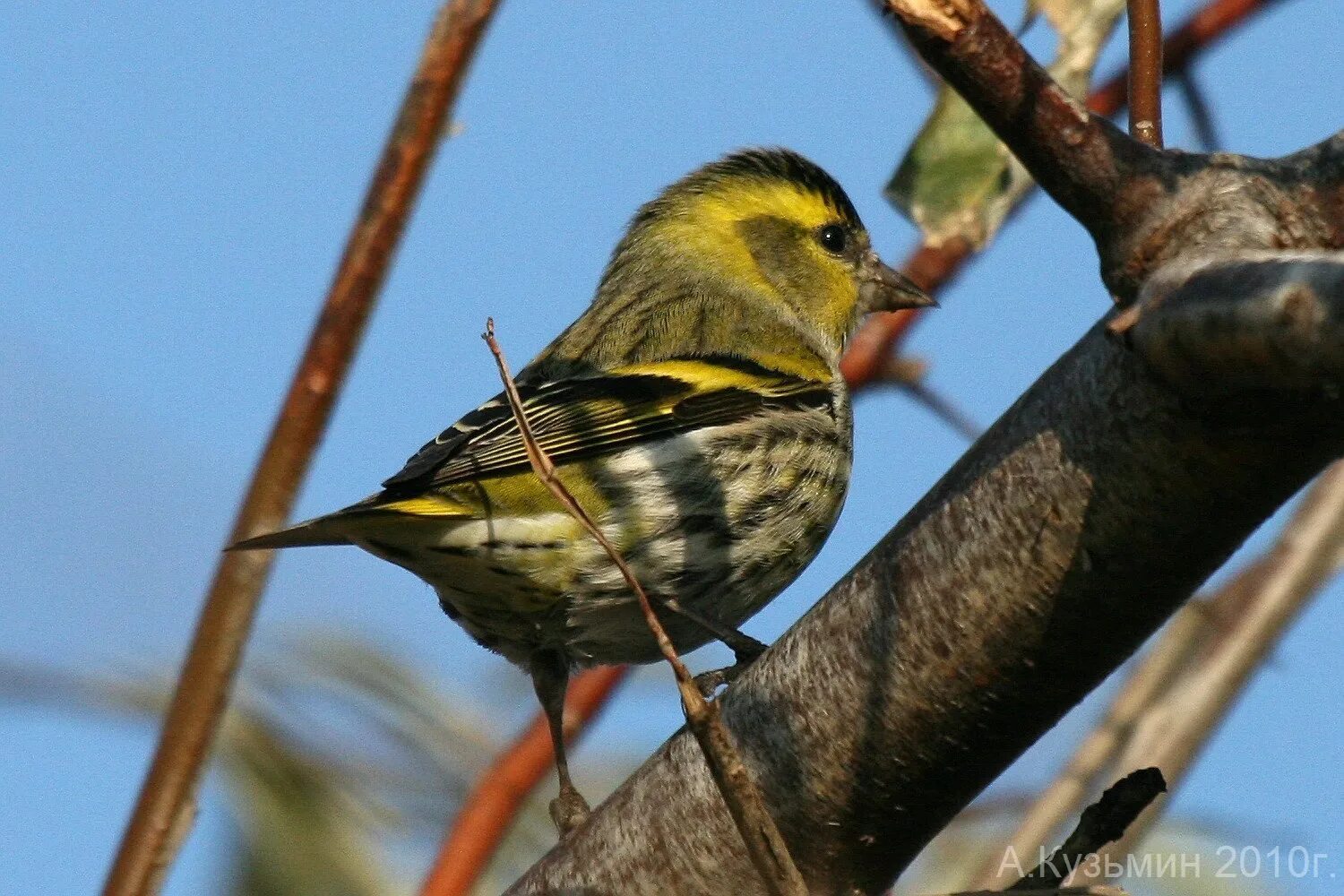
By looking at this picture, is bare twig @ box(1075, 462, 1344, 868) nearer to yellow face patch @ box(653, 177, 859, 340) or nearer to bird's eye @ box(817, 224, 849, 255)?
yellow face patch @ box(653, 177, 859, 340)

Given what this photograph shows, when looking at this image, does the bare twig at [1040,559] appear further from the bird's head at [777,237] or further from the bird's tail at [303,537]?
the bird's head at [777,237]

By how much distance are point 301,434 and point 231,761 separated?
1024 mm

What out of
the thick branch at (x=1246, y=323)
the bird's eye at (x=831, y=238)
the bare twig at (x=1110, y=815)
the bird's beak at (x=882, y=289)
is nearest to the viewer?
the thick branch at (x=1246, y=323)

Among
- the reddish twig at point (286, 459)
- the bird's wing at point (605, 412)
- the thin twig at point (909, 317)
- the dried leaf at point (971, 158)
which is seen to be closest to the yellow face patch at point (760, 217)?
the bird's wing at point (605, 412)

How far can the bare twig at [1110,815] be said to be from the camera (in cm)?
223

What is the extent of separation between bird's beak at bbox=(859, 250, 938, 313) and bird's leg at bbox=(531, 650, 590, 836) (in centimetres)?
174

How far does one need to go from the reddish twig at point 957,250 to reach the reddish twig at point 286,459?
1297mm

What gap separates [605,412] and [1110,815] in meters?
2.35

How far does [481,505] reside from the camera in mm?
4090

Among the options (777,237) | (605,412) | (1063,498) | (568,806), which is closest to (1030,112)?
(1063,498)

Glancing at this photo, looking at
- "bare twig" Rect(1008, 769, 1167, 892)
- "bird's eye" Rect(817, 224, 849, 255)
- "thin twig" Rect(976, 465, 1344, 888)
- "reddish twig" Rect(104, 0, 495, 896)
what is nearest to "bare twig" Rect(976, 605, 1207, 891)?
"thin twig" Rect(976, 465, 1344, 888)

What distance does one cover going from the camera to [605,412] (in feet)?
14.5

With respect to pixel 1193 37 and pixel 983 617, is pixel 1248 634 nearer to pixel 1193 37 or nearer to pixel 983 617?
pixel 1193 37

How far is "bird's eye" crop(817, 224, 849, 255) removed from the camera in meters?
5.81
